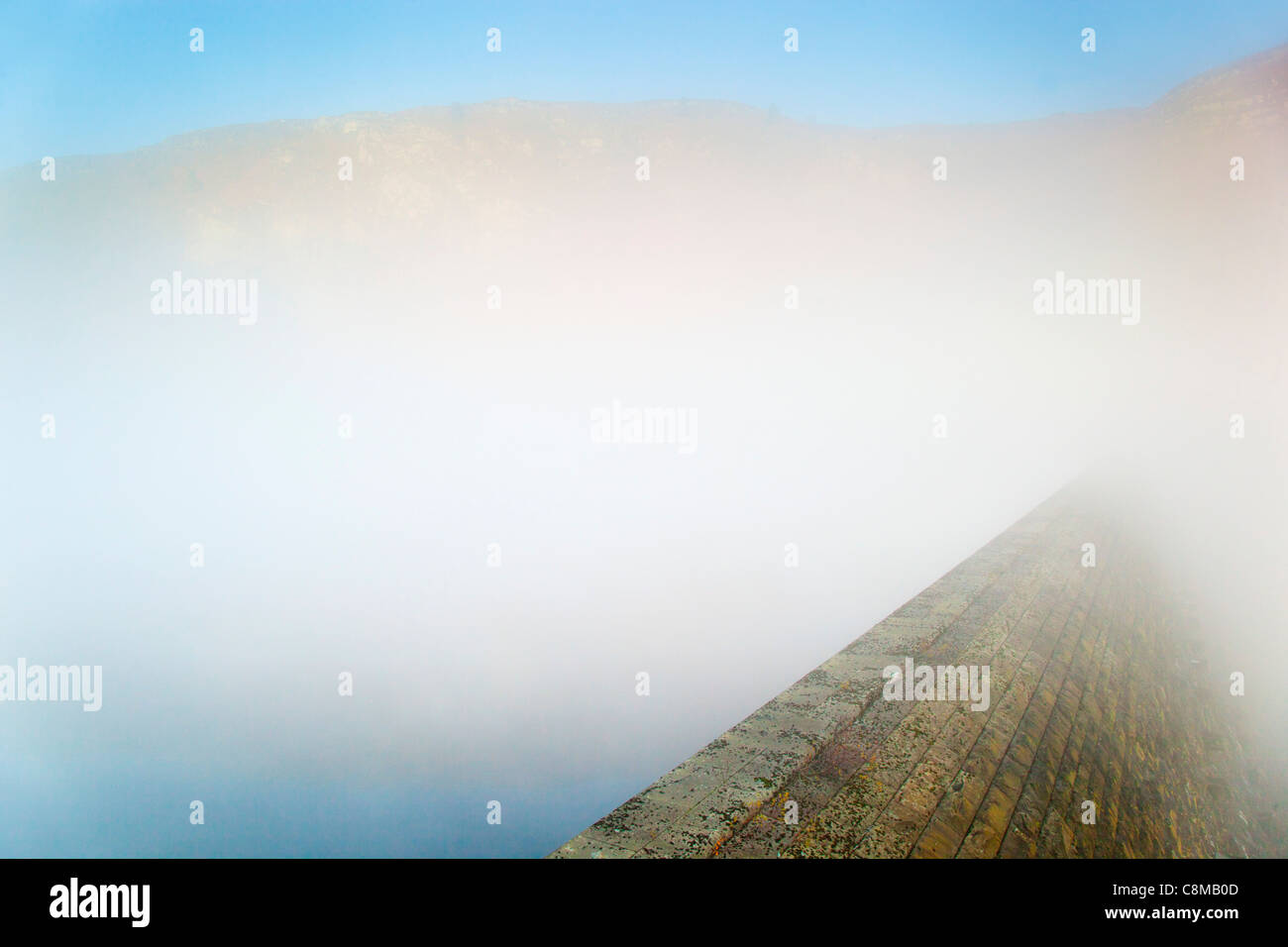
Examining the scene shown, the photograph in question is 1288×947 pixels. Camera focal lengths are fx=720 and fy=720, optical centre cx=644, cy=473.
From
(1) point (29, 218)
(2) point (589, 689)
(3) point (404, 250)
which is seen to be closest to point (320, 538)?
(2) point (589, 689)

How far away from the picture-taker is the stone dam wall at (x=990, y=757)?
120 inches

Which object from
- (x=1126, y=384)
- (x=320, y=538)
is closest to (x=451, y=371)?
(x=320, y=538)

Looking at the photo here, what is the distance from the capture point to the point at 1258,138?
5806 cm

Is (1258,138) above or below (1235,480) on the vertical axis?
above

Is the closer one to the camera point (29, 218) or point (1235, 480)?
point (1235, 480)

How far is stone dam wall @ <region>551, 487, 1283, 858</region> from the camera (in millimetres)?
3055

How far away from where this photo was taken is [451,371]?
76.1 metres

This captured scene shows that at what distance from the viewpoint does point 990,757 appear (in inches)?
153

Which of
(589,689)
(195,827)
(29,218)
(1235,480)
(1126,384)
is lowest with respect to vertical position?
(195,827)

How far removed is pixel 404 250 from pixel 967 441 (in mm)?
60206

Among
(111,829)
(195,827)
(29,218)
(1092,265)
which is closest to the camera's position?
(111,829)

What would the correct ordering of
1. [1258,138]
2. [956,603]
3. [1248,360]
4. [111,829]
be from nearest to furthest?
[956,603], [111,829], [1248,360], [1258,138]
